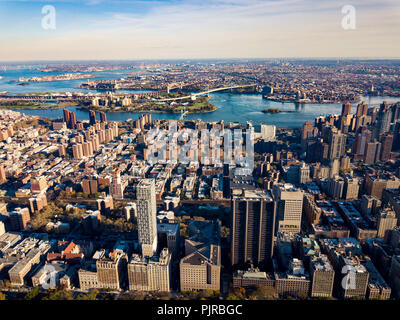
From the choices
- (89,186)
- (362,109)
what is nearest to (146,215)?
(89,186)

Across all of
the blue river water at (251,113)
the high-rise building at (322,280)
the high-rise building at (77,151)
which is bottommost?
the high-rise building at (322,280)

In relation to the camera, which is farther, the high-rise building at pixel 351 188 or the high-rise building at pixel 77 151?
the high-rise building at pixel 77 151

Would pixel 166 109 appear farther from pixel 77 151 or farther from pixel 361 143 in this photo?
pixel 361 143

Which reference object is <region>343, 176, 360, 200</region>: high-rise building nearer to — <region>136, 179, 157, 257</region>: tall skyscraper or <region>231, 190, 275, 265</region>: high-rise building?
<region>231, 190, 275, 265</region>: high-rise building

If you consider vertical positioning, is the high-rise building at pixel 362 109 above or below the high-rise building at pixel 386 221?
above

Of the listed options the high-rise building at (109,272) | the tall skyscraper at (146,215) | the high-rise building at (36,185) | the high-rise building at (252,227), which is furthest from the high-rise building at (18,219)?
the high-rise building at (252,227)

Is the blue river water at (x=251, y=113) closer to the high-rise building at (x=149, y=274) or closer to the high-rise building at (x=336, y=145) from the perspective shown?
the high-rise building at (x=336, y=145)

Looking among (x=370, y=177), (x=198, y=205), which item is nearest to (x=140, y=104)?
(x=198, y=205)
